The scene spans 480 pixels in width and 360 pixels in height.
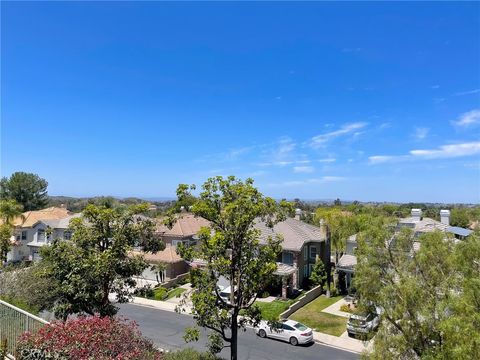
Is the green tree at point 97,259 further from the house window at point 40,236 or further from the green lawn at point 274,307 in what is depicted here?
the house window at point 40,236

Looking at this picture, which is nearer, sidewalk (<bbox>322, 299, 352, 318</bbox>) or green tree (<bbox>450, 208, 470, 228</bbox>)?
sidewalk (<bbox>322, 299, 352, 318</bbox>)

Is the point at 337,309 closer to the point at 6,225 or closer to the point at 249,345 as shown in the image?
the point at 249,345

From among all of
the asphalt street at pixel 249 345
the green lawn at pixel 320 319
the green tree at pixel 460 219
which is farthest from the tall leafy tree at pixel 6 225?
the green tree at pixel 460 219

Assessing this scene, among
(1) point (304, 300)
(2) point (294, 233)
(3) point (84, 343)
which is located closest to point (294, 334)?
(1) point (304, 300)

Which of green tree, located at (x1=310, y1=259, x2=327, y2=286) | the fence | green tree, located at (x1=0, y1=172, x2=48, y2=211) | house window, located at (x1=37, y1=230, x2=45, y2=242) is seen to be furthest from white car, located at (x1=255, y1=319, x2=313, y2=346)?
green tree, located at (x1=0, y1=172, x2=48, y2=211)

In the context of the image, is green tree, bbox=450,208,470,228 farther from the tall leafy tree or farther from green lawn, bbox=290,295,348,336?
the tall leafy tree

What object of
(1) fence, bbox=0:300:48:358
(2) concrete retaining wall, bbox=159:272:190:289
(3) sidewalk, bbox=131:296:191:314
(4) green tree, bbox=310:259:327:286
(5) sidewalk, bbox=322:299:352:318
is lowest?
(3) sidewalk, bbox=131:296:191:314

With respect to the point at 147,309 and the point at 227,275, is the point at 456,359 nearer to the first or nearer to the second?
the point at 227,275
